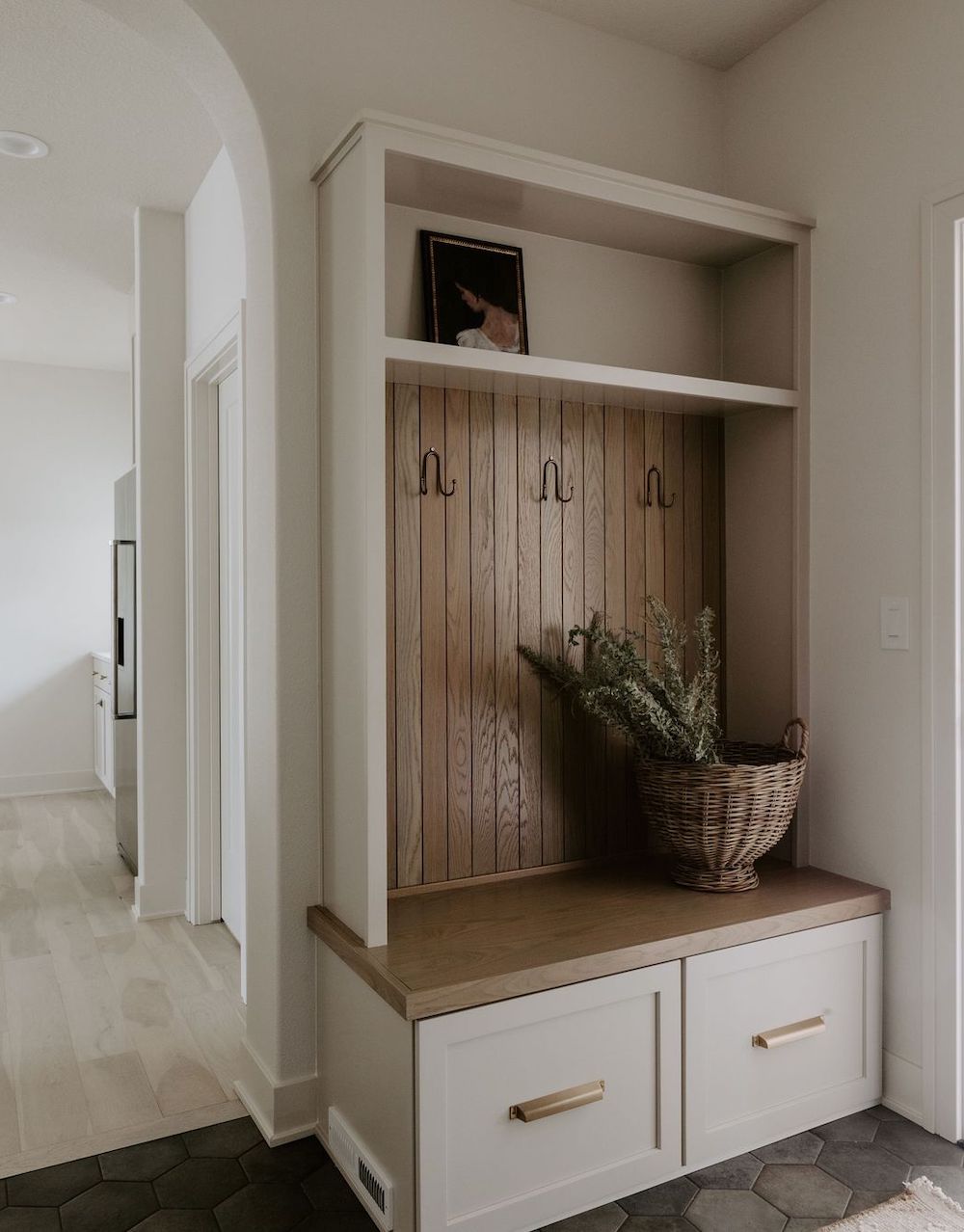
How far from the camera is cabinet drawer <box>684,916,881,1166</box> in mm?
1979

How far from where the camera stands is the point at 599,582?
2504mm

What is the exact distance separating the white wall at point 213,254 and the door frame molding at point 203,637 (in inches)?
8.7

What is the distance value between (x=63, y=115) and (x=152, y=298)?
Answer: 0.84m

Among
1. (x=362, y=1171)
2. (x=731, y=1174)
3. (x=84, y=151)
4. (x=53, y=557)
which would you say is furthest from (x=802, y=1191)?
(x=53, y=557)

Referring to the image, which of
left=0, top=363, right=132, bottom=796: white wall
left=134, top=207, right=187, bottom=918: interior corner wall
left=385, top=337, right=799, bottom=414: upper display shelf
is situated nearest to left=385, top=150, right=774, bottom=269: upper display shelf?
left=385, top=337, right=799, bottom=414: upper display shelf

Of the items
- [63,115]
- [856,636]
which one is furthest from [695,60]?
[63,115]

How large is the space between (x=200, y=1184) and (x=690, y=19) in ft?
9.76

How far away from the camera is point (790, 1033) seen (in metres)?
2.08

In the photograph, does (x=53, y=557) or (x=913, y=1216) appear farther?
(x=53, y=557)

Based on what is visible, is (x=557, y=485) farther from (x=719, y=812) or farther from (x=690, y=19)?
(x=690, y=19)

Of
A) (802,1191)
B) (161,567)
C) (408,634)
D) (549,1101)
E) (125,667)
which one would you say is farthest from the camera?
(125,667)

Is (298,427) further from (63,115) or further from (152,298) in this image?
(152,298)

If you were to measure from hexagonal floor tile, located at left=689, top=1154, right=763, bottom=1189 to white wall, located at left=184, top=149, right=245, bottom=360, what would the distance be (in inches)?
103

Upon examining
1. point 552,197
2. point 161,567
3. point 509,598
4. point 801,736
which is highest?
point 552,197
